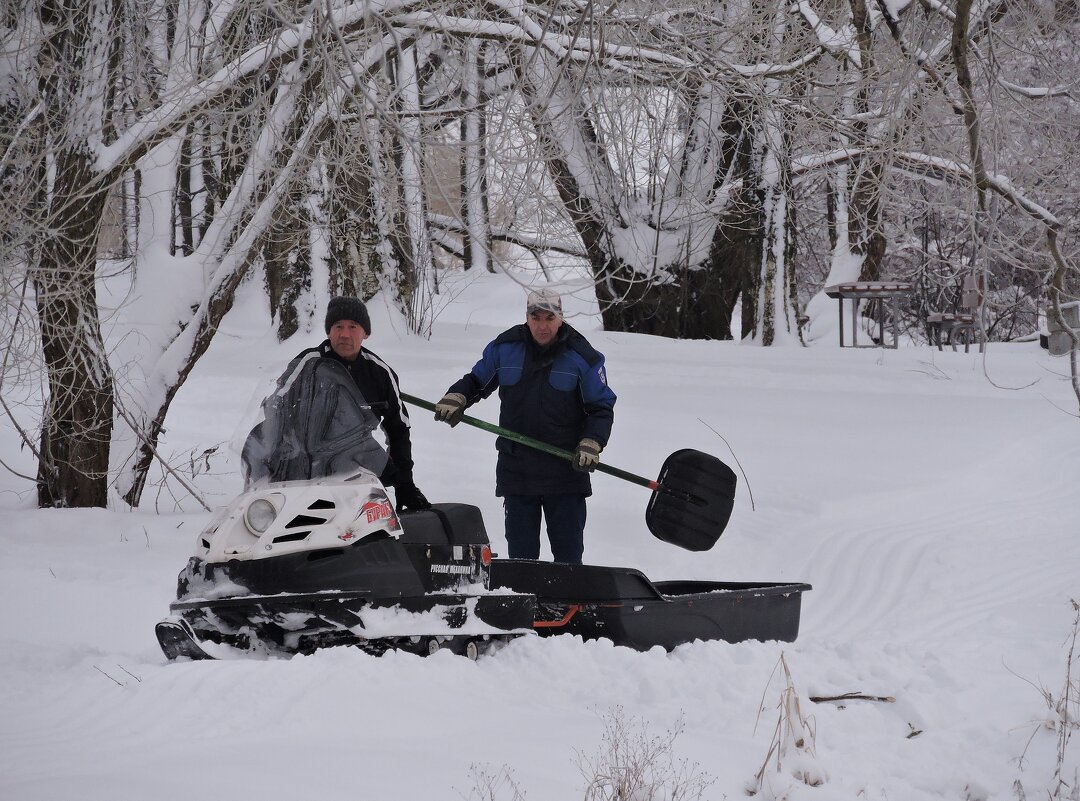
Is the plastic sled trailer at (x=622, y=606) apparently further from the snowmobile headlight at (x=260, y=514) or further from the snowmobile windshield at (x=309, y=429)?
the snowmobile headlight at (x=260, y=514)

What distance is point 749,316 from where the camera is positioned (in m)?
16.9

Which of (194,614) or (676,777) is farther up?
(194,614)

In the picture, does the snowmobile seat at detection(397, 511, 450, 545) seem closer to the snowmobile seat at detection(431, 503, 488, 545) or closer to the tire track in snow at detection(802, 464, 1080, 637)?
the snowmobile seat at detection(431, 503, 488, 545)

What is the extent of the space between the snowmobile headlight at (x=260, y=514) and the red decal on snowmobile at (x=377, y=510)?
1.14 feet

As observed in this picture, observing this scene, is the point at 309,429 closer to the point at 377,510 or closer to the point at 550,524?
the point at 377,510

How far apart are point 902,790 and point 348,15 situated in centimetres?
483

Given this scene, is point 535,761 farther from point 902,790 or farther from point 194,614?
point 194,614

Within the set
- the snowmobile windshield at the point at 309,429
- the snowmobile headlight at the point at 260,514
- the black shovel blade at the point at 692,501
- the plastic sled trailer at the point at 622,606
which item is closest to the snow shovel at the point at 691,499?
the black shovel blade at the point at 692,501

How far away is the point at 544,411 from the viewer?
600 centimetres

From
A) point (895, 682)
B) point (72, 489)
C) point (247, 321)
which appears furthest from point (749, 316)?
A: point (895, 682)

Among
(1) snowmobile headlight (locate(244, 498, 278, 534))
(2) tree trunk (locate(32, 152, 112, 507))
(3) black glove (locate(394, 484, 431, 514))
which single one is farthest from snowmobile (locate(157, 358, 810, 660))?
(2) tree trunk (locate(32, 152, 112, 507))

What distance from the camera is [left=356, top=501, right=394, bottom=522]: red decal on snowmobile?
4.55m

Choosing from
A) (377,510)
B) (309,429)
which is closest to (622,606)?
(377,510)

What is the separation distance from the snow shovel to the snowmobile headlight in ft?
6.49
